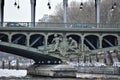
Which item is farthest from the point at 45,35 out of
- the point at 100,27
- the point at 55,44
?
the point at 100,27

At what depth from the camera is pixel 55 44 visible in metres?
79.3

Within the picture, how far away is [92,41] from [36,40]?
7050mm

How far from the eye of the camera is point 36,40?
79062 millimetres

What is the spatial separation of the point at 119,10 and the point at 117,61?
9426mm

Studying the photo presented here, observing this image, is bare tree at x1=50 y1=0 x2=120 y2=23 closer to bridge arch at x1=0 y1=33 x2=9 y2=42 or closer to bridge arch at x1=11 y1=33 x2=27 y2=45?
bridge arch at x1=11 y1=33 x2=27 y2=45

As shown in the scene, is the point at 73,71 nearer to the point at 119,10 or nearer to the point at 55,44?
the point at 55,44

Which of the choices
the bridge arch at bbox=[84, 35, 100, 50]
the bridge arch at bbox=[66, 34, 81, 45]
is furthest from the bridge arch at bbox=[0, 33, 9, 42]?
the bridge arch at bbox=[84, 35, 100, 50]

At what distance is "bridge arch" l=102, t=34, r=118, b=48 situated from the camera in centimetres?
7856

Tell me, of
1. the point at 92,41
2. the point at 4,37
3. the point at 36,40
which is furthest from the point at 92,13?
the point at 4,37

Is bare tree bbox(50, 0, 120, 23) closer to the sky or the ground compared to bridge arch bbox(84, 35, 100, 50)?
closer to the sky

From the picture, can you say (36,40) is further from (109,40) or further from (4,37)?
(109,40)

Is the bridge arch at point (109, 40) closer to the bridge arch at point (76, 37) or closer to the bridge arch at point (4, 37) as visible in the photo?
the bridge arch at point (76, 37)

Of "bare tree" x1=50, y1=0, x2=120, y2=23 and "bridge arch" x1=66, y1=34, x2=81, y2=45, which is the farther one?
"bare tree" x1=50, y1=0, x2=120, y2=23

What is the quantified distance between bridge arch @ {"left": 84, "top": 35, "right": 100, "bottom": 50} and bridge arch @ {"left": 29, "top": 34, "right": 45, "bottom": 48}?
5360mm
